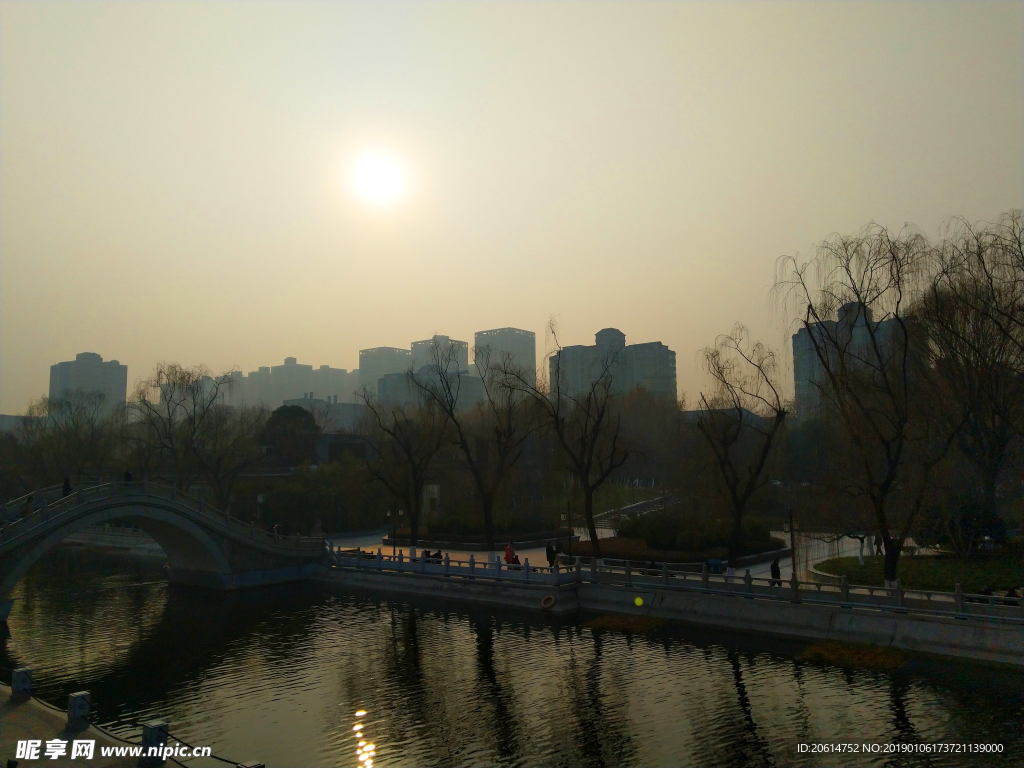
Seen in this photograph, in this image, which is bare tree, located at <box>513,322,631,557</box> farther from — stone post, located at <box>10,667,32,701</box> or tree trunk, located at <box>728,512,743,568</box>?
stone post, located at <box>10,667,32,701</box>

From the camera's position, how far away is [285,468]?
53844 mm

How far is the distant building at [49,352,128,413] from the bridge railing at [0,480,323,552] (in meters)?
110

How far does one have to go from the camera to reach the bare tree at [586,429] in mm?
28609

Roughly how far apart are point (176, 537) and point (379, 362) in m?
158

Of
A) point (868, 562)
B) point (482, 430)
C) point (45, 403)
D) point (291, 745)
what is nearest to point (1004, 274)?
point (868, 562)

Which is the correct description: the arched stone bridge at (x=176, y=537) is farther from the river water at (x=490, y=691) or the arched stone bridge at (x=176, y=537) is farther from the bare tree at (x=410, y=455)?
the bare tree at (x=410, y=455)

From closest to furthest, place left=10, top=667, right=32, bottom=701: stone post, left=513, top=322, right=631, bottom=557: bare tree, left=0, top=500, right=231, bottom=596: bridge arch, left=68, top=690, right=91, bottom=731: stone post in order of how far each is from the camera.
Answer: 1. left=68, top=690, right=91, bottom=731: stone post
2. left=10, top=667, right=32, bottom=701: stone post
3. left=0, top=500, right=231, bottom=596: bridge arch
4. left=513, top=322, right=631, bottom=557: bare tree

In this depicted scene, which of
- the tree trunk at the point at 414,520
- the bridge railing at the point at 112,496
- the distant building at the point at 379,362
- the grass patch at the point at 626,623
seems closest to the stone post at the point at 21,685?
the bridge railing at the point at 112,496

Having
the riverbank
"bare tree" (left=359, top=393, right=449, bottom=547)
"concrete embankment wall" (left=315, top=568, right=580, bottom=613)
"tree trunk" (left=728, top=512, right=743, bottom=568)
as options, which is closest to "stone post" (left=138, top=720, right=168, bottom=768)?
the riverbank

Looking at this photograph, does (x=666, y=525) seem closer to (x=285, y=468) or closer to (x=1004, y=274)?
(x=1004, y=274)

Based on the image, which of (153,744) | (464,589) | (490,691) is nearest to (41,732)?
(153,744)

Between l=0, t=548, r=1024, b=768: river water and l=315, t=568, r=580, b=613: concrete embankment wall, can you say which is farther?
l=315, t=568, r=580, b=613: concrete embankment wall

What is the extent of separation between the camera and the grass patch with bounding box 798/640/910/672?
16.7m

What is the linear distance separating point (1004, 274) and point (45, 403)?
71.6 m
